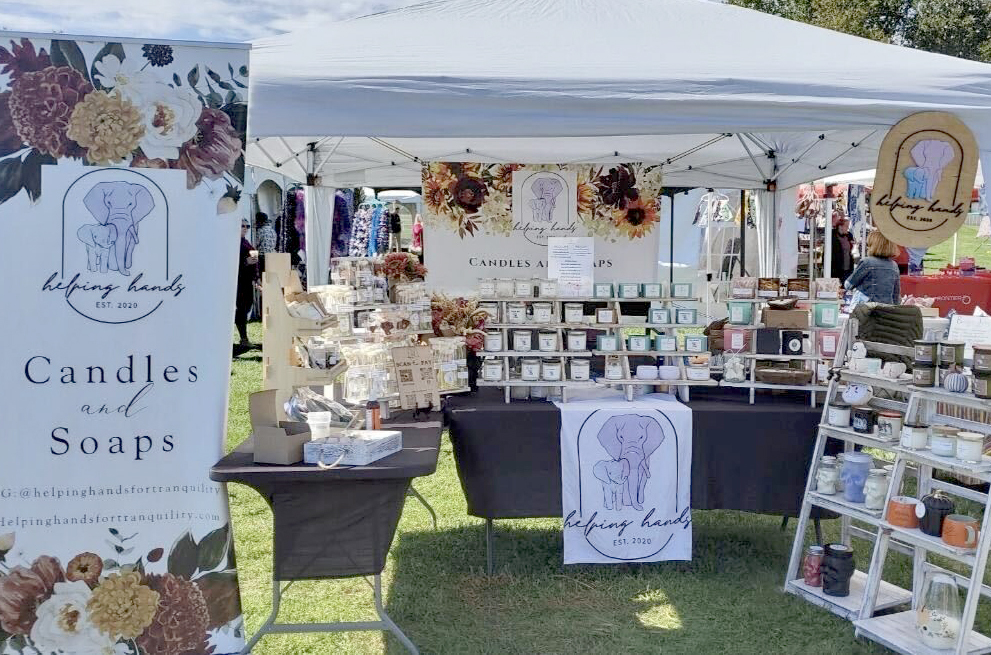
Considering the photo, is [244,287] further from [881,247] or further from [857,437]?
[857,437]

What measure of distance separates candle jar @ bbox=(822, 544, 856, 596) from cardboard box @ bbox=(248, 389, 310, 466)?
179cm

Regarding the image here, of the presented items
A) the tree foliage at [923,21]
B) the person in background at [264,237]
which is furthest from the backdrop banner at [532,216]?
the tree foliage at [923,21]

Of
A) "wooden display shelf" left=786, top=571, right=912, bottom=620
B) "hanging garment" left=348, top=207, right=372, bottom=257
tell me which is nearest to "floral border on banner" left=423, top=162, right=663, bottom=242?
"wooden display shelf" left=786, top=571, right=912, bottom=620

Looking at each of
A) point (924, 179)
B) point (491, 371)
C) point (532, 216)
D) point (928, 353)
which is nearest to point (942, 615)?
point (928, 353)

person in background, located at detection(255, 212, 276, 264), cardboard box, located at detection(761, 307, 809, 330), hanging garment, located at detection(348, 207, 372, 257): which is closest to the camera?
cardboard box, located at detection(761, 307, 809, 330)

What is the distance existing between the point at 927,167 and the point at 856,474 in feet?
3.33

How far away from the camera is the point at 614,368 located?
11.1ft

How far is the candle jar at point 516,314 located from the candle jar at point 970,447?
1510 millimetres

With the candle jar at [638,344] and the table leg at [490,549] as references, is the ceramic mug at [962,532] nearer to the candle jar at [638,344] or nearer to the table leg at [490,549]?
the candle jar at [638,344]

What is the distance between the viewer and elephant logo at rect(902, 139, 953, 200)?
110 inches

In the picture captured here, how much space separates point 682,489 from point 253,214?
888cm

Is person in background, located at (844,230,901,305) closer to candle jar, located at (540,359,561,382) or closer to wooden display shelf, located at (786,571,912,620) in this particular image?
wooden display shelf, located at (786,571,912,620)

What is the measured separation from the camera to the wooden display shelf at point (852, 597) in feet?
9.50

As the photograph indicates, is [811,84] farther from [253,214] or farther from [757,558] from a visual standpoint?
[253,214]
